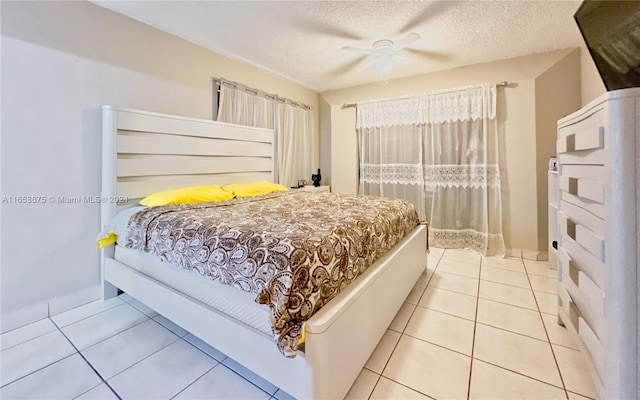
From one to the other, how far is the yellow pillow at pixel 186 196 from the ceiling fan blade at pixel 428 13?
2.34 metres

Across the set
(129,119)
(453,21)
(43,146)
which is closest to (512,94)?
(453,21)

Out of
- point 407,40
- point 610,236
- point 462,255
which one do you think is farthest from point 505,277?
point 407,40

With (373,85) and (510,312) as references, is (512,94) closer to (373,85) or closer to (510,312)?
(373,85)

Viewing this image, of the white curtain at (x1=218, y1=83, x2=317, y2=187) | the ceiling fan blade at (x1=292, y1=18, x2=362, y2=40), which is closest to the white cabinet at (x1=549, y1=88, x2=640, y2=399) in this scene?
the ceiling fan blade at (x1=292, y1=18, x2=362, y2=40)

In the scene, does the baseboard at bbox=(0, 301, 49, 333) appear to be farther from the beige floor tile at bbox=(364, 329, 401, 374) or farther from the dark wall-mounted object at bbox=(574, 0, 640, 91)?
the dark wall-mounted object at bbox=(574, 0, 640, 91)

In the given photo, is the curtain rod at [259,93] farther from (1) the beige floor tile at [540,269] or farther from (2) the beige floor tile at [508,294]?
(1) the beige floor tile at [540,269]

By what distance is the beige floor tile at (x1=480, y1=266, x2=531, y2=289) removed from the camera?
8.20 feet

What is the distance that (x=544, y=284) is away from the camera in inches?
96.6

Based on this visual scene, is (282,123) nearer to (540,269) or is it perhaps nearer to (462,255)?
(462,255)

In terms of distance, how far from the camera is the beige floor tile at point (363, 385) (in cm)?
129

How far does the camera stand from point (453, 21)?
2.42m

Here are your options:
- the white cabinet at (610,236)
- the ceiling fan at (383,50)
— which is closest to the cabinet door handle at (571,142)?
the white cabinet at (610,236)

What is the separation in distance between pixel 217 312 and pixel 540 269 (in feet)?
10.6

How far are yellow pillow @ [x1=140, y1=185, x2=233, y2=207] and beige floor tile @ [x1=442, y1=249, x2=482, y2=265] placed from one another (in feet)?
8.75
